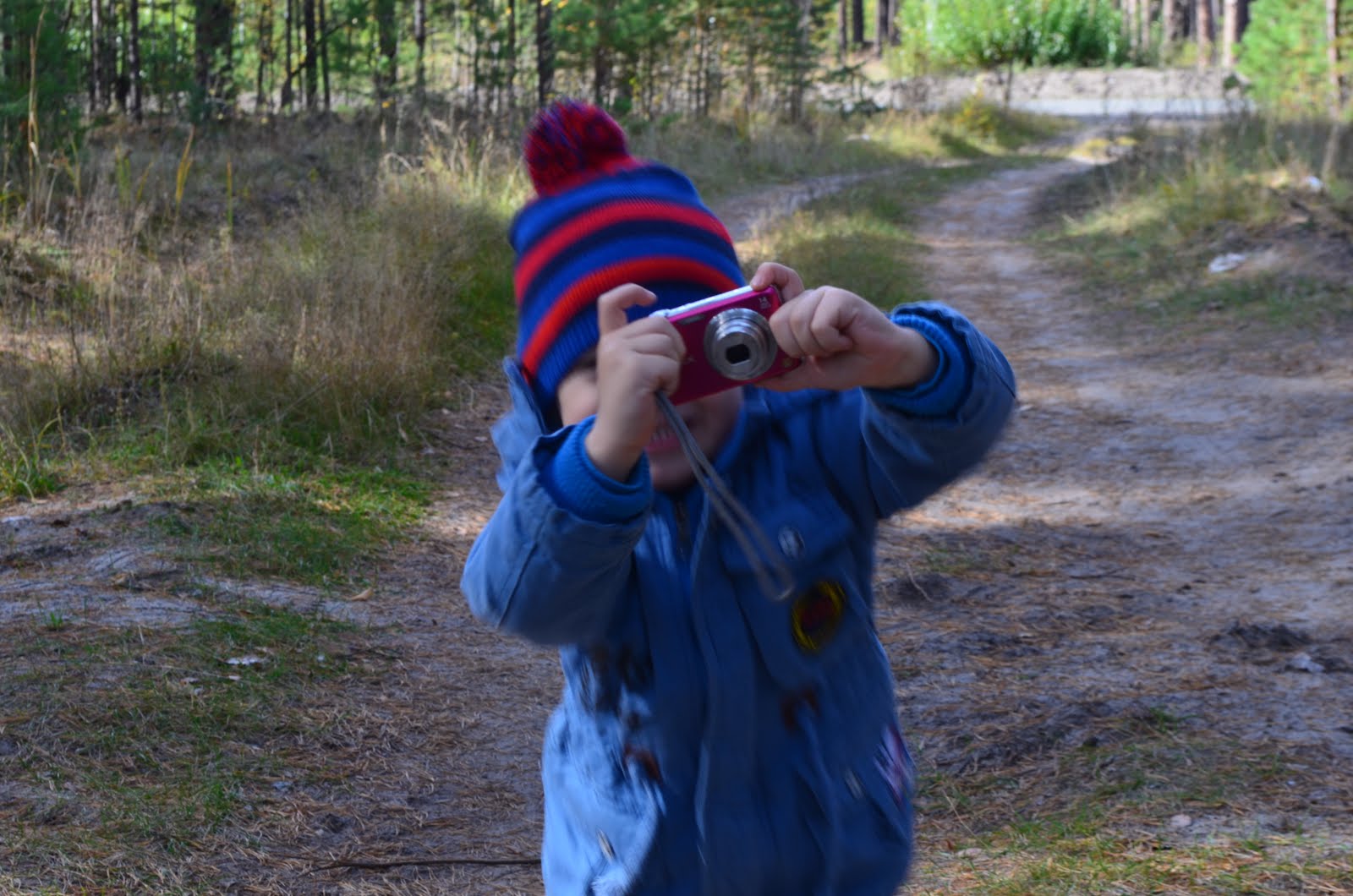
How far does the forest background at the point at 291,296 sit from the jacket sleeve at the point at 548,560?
1.42 metres

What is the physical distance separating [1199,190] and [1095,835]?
31.5 ft

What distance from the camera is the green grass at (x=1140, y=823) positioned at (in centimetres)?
239

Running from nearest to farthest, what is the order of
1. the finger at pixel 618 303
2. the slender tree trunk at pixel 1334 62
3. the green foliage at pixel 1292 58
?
1. the finger at pixel 618 303
2. the slender tree trunk at pixel 1334 62
3. the green foliage at pixel 1292 58

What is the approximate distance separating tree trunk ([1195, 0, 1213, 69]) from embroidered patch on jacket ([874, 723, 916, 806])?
119 feet

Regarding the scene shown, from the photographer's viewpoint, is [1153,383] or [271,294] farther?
[1153,383]

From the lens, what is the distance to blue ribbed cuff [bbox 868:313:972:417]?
1.43 metres

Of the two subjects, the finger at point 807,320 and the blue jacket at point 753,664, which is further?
the blue jacket at point 753,664

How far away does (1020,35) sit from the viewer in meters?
36.9

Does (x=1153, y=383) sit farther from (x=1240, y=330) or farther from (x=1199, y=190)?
(x=1199, y=190)

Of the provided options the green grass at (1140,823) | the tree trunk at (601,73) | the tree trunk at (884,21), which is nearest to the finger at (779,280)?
the green grass at (1140,823)

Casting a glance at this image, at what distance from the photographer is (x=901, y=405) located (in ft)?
4.74

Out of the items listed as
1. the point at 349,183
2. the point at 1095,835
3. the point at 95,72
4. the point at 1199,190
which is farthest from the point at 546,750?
the point at 95,72

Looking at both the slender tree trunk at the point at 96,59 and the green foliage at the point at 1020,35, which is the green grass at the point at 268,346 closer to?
the slender tree trunk at the point at 96,59

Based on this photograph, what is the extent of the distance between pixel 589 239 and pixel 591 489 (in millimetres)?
402
